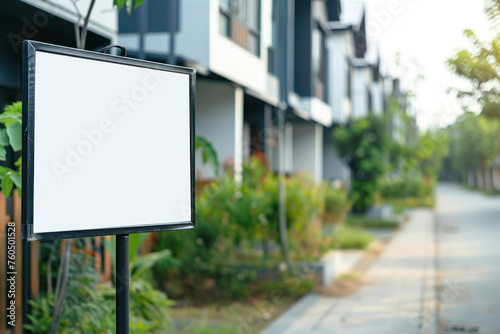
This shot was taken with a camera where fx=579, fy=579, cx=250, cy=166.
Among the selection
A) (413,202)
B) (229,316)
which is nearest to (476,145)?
(413,202)

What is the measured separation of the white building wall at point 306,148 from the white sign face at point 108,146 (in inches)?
633

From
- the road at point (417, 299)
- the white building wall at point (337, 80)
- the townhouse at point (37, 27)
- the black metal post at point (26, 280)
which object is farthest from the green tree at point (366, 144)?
the black metal post at point (26, 280)

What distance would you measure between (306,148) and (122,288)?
1655 centimetres

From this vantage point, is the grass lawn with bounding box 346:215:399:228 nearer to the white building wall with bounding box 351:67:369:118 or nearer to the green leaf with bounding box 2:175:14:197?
the white building wall with bounding box 351:67:369:118

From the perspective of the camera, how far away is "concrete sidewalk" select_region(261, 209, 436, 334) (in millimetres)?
6563

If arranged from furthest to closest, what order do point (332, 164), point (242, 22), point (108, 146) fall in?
point (332, 164), point (242, 22), point (108, 146)

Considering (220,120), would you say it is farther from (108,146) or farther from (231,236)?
(108,146)

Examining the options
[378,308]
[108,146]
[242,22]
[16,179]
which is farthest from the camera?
[242,22]

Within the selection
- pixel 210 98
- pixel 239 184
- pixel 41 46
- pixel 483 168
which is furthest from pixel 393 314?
pixel 483 168

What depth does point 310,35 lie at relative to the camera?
53.9ft

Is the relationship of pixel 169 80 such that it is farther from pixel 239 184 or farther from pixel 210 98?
pixel 210 98

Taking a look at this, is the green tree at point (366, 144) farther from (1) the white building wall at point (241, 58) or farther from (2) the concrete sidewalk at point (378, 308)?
(2) the concrete sidewalk at point (378, 308)

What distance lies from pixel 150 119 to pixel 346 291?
6.74 metres

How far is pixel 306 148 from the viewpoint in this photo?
1886 cm
